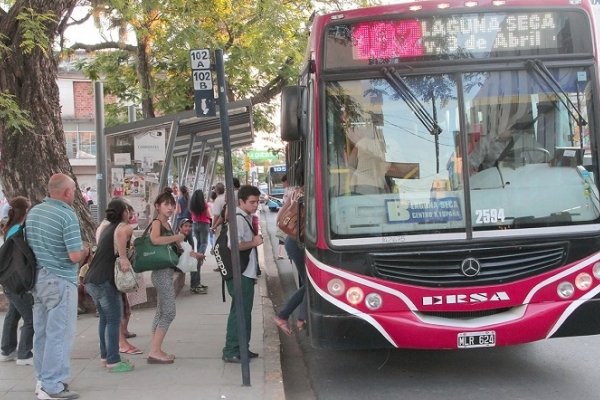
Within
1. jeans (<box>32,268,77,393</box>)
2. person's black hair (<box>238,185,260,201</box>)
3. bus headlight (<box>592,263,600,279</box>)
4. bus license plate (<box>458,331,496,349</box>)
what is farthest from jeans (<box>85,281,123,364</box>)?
bus headlight (<box>592,263,600,279</box>)

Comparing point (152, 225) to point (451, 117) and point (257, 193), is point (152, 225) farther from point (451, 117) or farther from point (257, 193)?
point (451, 117)

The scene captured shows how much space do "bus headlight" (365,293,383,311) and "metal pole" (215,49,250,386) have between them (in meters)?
1.10

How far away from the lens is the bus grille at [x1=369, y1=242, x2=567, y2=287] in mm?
5383

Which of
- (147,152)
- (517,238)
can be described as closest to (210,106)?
(517,238)

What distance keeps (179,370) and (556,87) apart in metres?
4.11

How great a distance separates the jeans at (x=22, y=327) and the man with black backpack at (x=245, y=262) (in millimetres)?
1806

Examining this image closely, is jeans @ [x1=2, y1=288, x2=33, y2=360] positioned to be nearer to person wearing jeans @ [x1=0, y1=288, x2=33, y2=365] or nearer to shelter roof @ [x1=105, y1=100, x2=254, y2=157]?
person wearing jeans @ [x1=0, y1=288, x2=33, y2=365]

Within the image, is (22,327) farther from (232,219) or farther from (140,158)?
(140,158)

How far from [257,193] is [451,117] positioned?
1.99 m

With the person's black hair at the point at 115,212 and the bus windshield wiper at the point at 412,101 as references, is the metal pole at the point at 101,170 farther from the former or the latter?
the bus windshield wiper at the point at 412,101

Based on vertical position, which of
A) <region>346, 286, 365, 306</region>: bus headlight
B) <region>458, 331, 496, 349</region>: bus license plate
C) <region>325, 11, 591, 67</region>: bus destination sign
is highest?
<region>325, 11, 591, 67</region>: bus destination sign

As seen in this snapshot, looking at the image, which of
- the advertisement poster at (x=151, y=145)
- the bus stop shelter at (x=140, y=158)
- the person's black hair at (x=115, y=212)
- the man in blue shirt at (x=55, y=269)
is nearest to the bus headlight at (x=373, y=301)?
the man in blue shirt at (x=55, y=269)

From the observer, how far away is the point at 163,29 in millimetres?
11828

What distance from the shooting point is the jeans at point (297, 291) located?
688 centimetres
